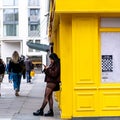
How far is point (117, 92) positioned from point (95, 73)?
0.72m

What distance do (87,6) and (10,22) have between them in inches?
2410

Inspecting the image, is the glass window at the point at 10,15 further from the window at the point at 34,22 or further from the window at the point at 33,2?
the window at the point at 33,2

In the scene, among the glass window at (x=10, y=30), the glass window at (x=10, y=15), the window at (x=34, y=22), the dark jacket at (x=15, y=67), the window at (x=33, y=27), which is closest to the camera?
the dark jacket at (x=15, y=67)

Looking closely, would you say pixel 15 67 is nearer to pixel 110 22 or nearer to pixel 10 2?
pixel 110 22

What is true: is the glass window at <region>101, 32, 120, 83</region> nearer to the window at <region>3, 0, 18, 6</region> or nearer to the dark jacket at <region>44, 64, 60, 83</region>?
the dark jacket at <region>44, 64, 60, 83</region>

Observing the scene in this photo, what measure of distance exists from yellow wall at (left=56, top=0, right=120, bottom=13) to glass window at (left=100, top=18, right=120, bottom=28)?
0.43 meters

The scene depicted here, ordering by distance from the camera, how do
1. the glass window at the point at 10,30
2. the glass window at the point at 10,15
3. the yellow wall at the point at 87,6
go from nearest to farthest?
the yellow wall at the point at 87,6, the glass window at the point at 10,30, the glass window at the point at 10,15

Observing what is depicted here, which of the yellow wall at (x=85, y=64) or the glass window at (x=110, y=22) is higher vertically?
the glass window at (x=110, y=22)

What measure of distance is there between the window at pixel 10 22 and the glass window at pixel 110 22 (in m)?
59.9

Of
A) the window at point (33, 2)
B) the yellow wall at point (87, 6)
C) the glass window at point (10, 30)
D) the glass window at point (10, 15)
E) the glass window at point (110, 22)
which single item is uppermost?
the window at point (33, 2)

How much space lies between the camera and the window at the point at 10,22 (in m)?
70.7

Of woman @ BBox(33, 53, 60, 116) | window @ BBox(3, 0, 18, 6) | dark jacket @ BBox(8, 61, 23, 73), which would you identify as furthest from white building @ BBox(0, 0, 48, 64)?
woman @ BBox(33, 53, 60, 116)

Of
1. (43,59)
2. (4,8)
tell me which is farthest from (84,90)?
(4,8)

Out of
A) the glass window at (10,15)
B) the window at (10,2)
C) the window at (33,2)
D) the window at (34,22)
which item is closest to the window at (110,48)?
the window at (34,22)
